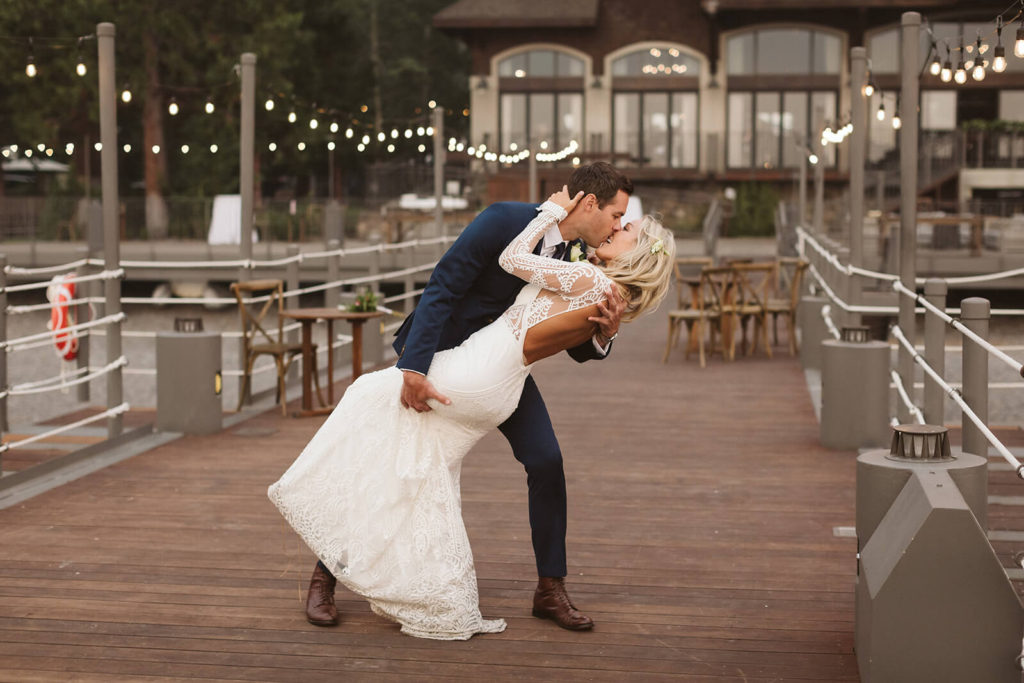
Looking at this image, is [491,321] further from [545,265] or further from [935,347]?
[935,347]

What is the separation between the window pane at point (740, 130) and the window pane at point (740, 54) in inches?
28.7

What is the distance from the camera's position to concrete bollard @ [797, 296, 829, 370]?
40.5 ft

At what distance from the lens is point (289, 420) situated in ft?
31.2

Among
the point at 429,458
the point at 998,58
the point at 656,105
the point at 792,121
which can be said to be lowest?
the point at 429,458

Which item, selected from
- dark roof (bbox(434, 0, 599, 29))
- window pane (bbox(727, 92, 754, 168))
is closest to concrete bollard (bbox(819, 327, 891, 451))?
window pane (bbox(727, 92, 754, 168))

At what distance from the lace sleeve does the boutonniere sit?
0.15 meters

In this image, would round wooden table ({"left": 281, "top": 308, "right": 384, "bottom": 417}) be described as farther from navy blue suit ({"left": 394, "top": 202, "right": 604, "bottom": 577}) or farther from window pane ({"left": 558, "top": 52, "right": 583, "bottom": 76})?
window pane ({"left": 558, "top": 52, "right": 583, "bottom": 76})

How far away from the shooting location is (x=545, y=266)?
13.8ft

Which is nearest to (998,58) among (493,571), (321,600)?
(493,571)

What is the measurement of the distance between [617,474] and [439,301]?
3485 mm

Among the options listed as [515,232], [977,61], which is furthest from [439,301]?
[977,61]

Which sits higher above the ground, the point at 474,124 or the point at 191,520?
the point at 474,124

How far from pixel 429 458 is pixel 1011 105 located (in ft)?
131

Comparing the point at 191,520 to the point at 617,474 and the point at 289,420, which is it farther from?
the point at 289,420
